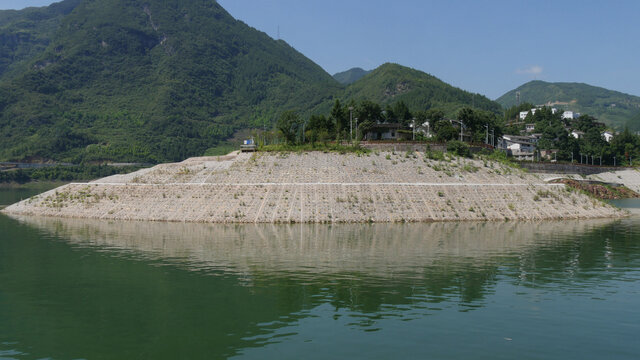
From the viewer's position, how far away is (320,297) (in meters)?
32.2

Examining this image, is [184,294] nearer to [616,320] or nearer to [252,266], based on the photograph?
[252,266]

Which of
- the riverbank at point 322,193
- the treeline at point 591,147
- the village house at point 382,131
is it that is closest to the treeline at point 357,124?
the village house at point 382,131

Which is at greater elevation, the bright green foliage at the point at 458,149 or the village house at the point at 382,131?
the village house at the point at 382,131

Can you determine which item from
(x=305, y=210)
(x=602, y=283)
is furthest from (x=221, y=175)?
(x=602, y=283)

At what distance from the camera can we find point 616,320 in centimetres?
2767

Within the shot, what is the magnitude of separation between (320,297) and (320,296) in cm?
22

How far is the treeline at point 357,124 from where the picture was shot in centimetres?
10488

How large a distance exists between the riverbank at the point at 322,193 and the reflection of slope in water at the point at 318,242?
3824 millimetres

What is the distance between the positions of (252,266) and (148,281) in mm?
8242

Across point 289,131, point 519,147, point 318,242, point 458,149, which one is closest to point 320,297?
point 318,242

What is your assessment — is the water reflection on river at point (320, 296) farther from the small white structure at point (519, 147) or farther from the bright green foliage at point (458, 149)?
the small white structure at point (519, 147)

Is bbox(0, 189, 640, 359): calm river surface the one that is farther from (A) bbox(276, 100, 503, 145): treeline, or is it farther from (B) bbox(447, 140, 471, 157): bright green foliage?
(A) bbox(276, 100, 503, 145): treeline

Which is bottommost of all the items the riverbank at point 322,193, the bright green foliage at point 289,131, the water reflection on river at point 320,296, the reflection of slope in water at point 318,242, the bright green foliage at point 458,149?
the water reflection on river at point 320,296

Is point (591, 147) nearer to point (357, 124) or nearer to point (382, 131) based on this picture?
point (382, 131)
